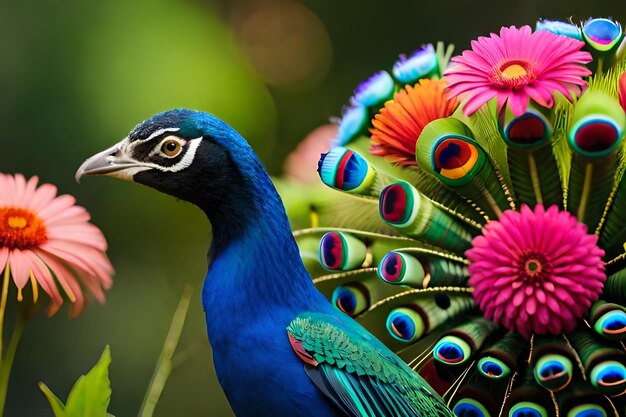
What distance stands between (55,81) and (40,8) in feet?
0.45

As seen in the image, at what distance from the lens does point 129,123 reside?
139cm

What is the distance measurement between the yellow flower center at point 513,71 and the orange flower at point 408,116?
0.06m

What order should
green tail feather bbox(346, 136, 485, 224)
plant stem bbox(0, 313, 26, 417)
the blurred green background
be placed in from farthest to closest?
the blurred green background < green tail feather bbox(346, 136, 485, 224) < plant stem bbox(0, 313, 26, 417)

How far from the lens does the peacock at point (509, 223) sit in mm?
669

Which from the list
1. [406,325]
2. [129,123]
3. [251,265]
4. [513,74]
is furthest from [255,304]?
[129,123]

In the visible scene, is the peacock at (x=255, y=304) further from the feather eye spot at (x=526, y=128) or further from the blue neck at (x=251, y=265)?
the feather eye spot at (x=526, y=128)

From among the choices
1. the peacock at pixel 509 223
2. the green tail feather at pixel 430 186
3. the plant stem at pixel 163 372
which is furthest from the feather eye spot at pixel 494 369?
the plant stem at pixel 163 372

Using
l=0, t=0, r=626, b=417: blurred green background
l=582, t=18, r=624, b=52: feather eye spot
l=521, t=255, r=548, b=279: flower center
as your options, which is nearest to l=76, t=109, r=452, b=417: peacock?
l=521, t=255, r=548, b=279: flower center

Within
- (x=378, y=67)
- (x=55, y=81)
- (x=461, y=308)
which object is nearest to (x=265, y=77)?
(x=378, y=67)

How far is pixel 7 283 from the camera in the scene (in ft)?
2.01

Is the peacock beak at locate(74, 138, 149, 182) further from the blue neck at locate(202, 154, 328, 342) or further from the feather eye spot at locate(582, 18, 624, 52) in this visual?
the feather eye spot at locate(582, 18, 624, 52)

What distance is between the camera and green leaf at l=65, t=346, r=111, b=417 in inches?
24.7

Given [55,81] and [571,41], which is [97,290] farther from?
[55,81]

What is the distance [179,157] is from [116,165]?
1.6 inches
